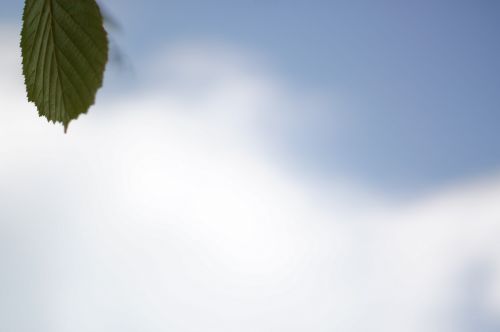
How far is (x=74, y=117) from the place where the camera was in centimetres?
26

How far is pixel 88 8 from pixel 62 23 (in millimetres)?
28

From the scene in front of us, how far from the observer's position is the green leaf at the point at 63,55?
0.73ft

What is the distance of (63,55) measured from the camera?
25cm

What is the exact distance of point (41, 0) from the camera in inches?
8.7

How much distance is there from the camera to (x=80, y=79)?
25 cm

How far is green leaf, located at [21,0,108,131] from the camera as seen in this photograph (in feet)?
0.73

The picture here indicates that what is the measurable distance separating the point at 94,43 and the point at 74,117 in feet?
0.15

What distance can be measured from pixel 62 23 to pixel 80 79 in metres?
0.03

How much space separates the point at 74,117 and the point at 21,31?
5cm

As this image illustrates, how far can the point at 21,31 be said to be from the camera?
24 centimetres

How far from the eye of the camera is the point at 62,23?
0.77 feet

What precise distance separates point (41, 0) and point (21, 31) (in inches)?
0.9

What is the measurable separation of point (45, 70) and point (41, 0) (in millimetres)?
46

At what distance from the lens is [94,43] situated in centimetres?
23
